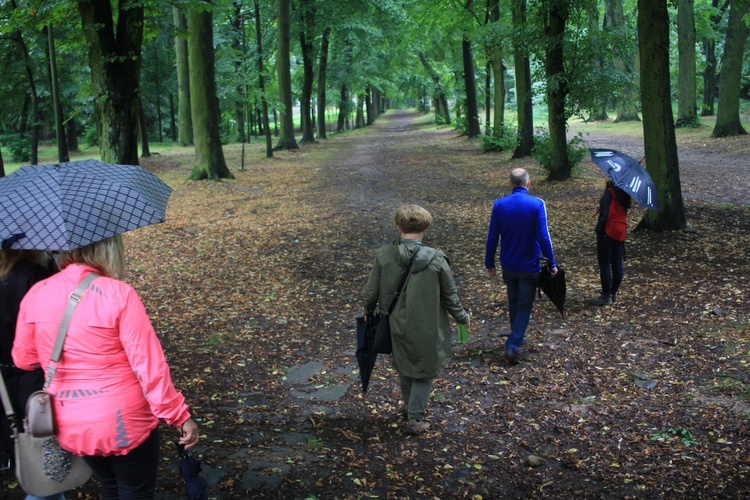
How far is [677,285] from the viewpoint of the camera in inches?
315

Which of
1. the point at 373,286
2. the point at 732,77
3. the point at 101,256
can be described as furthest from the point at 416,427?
the point at 732,77

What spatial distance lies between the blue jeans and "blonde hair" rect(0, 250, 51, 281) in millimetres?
4160

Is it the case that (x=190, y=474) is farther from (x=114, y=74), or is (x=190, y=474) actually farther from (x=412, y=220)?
(x=114, y=74)

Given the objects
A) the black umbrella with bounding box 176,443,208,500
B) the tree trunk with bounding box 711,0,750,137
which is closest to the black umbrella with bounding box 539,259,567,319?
the black umbrella with bounding box 176,443,208,500

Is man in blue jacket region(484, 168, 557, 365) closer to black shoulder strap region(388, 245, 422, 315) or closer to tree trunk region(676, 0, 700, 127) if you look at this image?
black shoulder strap region(388, 245, 422, 315)

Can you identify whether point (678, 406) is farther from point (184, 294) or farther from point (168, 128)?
point (168, 128)

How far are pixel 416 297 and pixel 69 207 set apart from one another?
98.9 inches

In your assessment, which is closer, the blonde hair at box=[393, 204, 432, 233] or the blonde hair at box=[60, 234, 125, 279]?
the blonde hair at box=[60, 234, 125, 279]

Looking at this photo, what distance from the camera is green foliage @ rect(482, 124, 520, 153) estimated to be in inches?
978

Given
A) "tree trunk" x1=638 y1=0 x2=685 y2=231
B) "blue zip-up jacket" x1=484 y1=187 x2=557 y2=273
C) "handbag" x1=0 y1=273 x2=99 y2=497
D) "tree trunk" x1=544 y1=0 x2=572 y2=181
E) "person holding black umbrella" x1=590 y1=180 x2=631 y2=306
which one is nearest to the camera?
"handbag" x1=0 y1=273 x2=99 y2=497

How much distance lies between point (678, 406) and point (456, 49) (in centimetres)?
3319

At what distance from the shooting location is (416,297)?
455 centimetres


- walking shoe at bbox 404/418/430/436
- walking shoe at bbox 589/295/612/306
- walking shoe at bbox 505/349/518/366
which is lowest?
walking shoe at bbox 404/418/430/436

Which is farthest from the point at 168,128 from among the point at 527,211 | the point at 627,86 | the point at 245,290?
the point at 527,211
